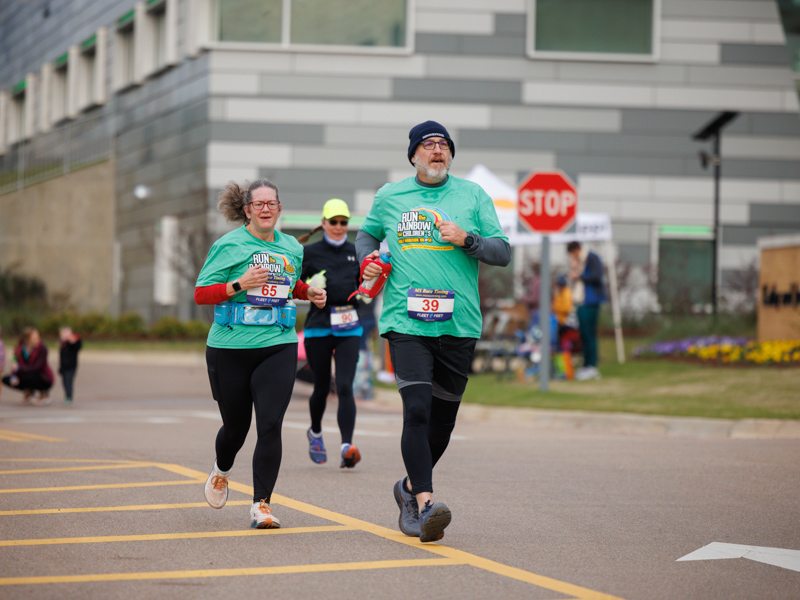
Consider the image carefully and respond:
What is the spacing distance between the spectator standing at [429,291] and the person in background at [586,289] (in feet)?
37.6

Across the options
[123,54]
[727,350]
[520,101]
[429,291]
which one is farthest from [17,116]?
[429,291]

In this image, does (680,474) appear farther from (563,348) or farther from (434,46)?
(434,46)

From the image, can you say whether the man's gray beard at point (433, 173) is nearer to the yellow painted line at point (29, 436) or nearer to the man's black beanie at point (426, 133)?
the man's black beanie at point (426, 133)

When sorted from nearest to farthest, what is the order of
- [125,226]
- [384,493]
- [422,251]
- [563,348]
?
[422,251]
[384,493]
[563,348]
[125,226]

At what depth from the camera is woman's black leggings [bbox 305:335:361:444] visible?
29.9 ft

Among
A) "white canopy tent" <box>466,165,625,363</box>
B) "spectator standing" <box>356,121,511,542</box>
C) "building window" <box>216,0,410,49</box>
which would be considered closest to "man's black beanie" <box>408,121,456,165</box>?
"spectator standing" <box>356,121,511,542</box>

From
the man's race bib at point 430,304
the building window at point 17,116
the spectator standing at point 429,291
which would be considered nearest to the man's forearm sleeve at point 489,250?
the spectator standing at point 429,291

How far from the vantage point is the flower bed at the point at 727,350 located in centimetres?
1712

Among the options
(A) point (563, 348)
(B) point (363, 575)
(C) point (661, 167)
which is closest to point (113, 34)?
(C) point (661, 167)

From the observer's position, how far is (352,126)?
3247 cm

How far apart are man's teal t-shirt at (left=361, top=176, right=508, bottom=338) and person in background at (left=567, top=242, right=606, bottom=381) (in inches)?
451

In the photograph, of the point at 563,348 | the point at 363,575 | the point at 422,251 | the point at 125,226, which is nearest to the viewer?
the point at 363,575

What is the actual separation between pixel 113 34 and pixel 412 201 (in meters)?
35.7

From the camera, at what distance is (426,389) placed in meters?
5.99
